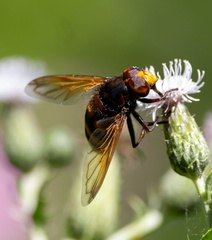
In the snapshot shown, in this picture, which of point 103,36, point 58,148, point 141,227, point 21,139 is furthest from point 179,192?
point 103,36

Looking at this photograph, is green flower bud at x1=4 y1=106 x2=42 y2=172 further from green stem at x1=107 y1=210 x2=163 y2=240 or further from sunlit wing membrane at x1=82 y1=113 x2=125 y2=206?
sunlit wing membrane at x1=82 y1=113 x2=125 y2=206

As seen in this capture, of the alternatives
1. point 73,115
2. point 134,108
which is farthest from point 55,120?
point 134,108

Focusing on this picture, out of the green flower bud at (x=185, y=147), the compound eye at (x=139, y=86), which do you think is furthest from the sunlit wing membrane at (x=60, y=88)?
the green flower bud at (x=185, y=147)

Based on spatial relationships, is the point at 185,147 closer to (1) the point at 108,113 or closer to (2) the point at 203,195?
(2) the point at 203,195

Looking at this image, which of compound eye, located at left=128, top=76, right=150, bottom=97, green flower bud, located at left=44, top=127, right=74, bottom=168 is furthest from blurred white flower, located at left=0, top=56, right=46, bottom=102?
compound eye, located at left=128, top=76, right=150, bottom=97

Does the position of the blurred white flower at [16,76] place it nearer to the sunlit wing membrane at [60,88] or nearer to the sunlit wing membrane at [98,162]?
the sunlit wing membrane at [60,88]

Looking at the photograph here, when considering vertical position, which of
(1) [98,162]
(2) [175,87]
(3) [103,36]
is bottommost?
(1) [98,162]

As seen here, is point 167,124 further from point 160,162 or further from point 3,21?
point 3,21
